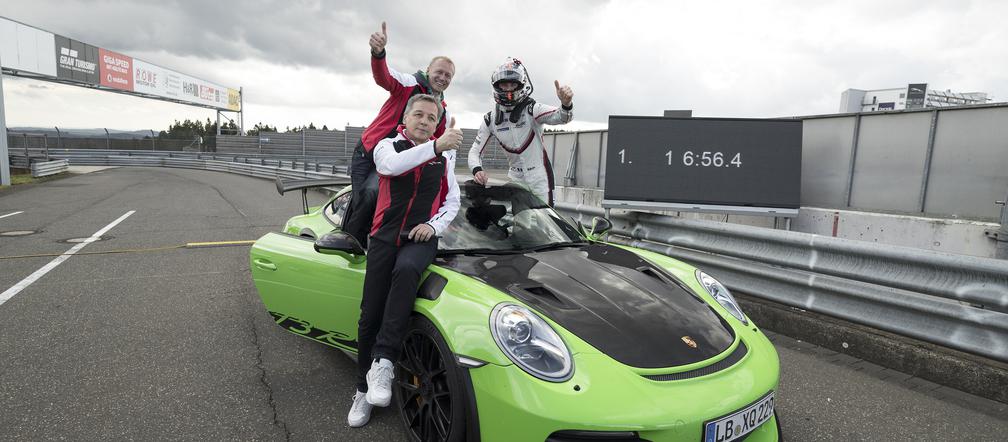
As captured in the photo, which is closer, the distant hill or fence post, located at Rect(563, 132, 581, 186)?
fence post, located at Rect(563, 132, 581, 186)

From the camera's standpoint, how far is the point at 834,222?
→ 22.6ft

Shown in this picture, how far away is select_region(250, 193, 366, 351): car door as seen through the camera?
3000 mm

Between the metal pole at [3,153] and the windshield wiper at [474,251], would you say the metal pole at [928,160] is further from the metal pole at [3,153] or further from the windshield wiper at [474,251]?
the metal pole at [3,153]

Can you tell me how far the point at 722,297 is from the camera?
2.87m

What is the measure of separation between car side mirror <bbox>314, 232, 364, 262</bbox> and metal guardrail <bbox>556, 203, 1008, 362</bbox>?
10.5ft

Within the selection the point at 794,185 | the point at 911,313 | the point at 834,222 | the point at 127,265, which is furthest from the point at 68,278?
the point at 834,222

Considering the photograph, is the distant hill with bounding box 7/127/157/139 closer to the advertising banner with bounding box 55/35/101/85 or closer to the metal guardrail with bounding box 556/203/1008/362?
the advertising banner with bounding box 55/35/101/85

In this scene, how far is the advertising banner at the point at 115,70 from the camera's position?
40500 mm

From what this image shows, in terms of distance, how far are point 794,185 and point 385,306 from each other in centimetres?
555

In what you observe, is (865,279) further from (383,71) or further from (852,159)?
(852,159)

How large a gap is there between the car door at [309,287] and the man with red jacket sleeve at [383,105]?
30cm

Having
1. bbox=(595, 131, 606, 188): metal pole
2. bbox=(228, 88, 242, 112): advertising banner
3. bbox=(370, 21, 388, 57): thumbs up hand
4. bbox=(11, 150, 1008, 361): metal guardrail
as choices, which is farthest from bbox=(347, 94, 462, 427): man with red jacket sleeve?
bbox=(228, 88, 242, 112): advertising banner

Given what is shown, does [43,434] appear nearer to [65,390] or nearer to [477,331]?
[65,390]

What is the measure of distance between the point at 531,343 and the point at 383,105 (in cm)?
268
